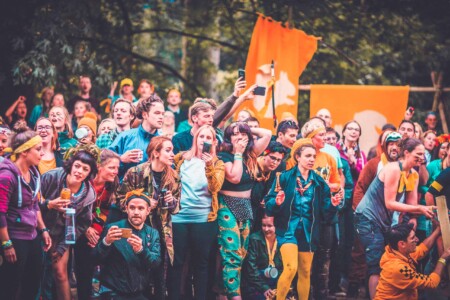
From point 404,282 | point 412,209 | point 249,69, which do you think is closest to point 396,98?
point 249,69

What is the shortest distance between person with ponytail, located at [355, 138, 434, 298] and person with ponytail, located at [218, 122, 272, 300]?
138 cm

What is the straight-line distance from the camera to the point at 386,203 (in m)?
9.75

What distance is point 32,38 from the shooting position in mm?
13367

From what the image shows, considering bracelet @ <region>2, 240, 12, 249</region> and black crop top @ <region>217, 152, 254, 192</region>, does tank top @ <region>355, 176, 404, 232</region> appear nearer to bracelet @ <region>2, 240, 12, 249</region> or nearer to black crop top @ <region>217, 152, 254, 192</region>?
black crop top @ <region>217, 152, 254, 192</region>

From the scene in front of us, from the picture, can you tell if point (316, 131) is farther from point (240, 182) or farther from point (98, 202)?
point (98, 202)

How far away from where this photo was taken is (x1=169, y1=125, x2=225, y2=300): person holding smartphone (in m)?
9.04

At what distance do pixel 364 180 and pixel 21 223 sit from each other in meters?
4.61

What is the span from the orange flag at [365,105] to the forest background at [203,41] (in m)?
1.38

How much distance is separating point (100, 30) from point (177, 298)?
27.7ft

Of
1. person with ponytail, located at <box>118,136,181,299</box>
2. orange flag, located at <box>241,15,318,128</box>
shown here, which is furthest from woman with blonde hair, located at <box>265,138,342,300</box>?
orange flag, located at <box>241,15,318,128</box>

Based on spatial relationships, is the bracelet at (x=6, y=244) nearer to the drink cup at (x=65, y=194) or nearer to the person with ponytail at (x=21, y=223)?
the person with ponytail at (x=21, y=223)

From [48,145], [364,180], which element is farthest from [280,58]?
[48,145]

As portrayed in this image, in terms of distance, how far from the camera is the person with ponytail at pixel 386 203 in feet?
31.9

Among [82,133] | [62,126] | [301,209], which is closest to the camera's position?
[301,209]
